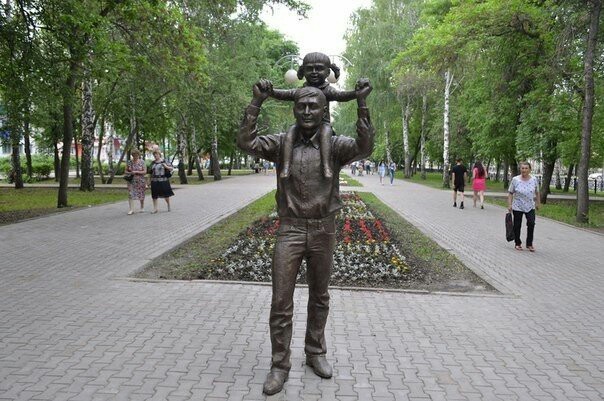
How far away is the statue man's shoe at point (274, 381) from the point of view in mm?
3654

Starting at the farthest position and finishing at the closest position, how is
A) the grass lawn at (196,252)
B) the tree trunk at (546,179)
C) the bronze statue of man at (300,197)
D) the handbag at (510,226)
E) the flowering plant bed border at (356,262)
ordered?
the tree trunk at (546,179)
the handbag at (510,226)
the grass lawn at (196,252)
the flowering plant bed border at (356,262)
the bronze statue of man at (300,197)

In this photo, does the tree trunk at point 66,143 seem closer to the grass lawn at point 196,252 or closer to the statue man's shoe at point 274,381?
the grass lawn at point 196,252

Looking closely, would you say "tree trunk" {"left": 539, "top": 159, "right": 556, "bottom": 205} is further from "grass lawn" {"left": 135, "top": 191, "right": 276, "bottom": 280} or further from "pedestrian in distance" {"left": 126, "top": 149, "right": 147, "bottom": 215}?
"pedestrian in distance" {"left": 126, "top": 149, "right": 147, "bottom": 215}

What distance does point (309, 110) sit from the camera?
12.3 feet

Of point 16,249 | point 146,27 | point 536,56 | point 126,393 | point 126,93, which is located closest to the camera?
point 126,393

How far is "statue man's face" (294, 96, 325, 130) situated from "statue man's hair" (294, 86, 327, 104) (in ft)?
0.06

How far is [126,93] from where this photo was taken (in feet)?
89.4

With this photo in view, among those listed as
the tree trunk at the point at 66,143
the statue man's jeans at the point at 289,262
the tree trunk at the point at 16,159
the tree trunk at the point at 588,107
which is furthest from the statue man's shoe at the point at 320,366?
the tree trunk at the point at 16,159

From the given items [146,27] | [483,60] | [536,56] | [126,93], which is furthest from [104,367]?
[126,93]

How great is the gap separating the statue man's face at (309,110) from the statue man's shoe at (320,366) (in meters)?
1.83

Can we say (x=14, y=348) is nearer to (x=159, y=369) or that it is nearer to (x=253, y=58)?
(x=159, y=369)

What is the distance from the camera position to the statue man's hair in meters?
Answer: 3.74

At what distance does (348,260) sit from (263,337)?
137 inches

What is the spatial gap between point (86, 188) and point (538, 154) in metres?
20.1
